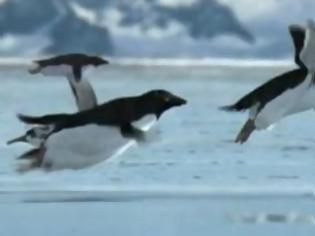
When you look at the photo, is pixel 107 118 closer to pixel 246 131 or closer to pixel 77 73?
pixel 77 73

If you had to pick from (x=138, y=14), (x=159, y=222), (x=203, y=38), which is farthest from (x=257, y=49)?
(x=159, y=222)

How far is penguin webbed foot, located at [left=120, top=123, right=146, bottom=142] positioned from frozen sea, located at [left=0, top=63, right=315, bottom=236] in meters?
0.02

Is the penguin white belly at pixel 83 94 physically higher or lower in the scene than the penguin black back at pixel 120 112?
higher

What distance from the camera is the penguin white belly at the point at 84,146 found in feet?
5.65

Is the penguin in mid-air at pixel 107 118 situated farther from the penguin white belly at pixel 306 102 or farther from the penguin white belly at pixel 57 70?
the penguin white belly at pixel 306 102

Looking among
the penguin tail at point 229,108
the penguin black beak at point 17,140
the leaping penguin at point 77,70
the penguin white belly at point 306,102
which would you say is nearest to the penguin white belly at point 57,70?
the leaping penguin at point 77,70

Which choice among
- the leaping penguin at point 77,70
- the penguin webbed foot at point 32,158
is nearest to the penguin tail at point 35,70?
the leaping penguin at point 77,70

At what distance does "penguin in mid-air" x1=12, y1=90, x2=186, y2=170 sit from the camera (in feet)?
5.67

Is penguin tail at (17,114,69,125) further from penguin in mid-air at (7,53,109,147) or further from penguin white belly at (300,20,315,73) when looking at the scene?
penguin white belly at (300,20,315,73)

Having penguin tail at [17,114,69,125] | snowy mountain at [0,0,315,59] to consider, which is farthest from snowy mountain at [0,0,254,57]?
penguin tail at [17,114,69,125]

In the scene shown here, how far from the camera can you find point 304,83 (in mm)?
1765

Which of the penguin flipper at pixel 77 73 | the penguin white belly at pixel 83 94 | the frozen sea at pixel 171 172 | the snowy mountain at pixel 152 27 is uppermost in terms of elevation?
the snowy mountain at pixel 152 27

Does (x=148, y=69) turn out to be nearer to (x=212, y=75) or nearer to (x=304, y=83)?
(x=212, y=75)

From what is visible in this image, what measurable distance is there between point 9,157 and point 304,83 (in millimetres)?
488
